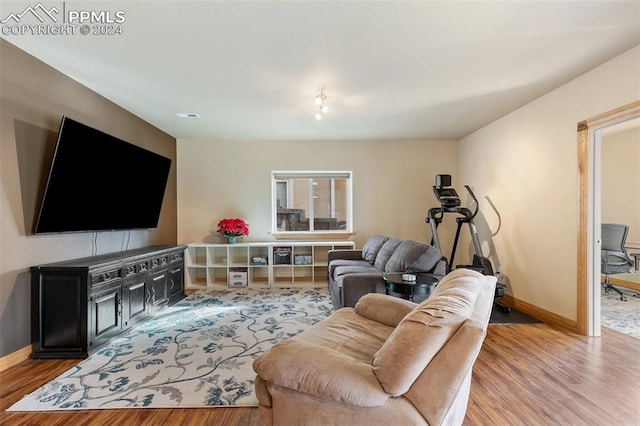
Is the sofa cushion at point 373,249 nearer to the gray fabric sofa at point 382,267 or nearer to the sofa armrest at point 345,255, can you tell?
the gray fabric sofa at point 382,267

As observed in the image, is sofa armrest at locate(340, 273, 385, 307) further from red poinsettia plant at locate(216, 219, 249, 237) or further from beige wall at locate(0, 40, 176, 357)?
beige wall at locate(0, 40, 176, 357)

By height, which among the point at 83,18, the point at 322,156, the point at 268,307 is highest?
the point at 83,18

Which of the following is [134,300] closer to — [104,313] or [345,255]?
[104,313]

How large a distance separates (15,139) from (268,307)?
300 centimetres

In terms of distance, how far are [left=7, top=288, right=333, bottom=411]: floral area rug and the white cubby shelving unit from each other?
1.05 m

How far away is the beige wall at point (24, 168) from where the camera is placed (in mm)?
2408

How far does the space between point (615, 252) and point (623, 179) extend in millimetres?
1544

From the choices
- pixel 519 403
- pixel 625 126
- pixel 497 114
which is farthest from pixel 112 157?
pixel 625 126

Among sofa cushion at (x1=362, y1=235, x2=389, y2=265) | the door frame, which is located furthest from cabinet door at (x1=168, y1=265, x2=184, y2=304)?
the door frame

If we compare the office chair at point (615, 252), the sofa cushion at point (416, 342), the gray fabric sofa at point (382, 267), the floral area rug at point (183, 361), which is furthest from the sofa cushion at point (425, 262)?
the office chair at point (615, 252)

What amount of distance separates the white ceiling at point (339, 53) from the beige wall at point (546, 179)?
0.66 ft

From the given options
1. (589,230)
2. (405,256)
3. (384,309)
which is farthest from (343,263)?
(589,230)

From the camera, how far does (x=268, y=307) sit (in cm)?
404

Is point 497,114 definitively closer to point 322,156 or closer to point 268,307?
point 322,156
